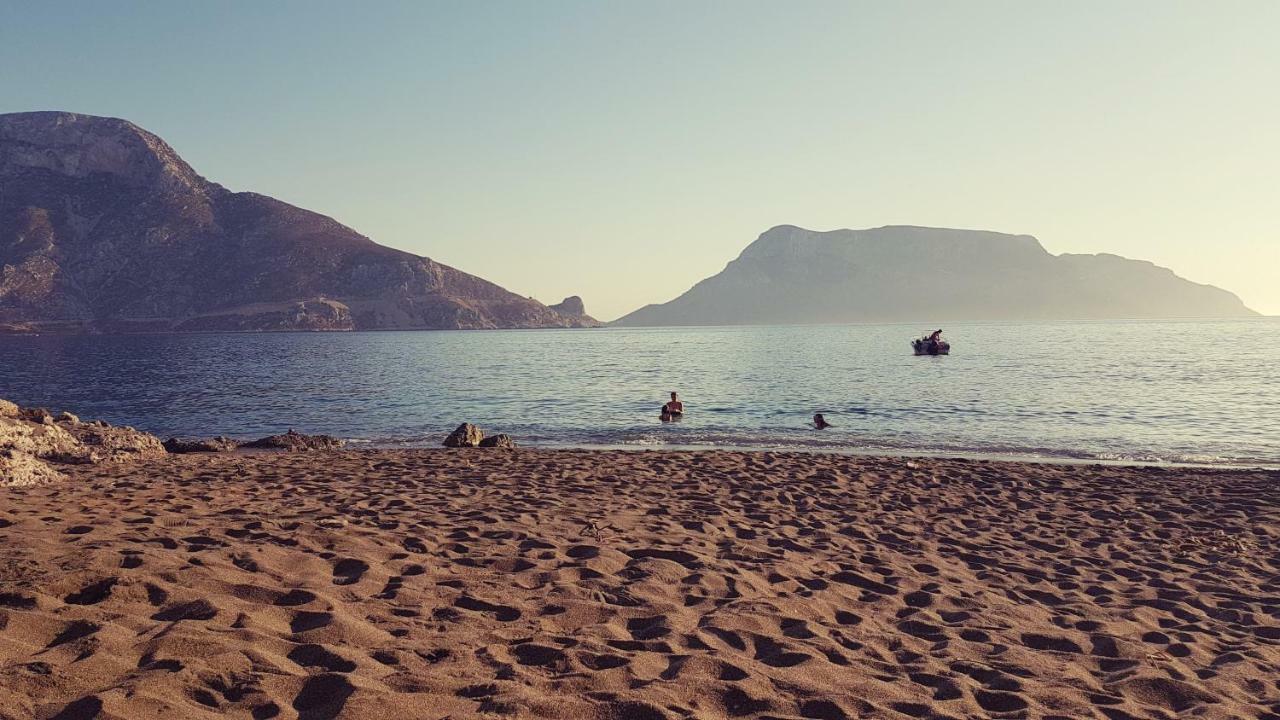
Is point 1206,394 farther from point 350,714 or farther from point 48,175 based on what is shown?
point 48,175

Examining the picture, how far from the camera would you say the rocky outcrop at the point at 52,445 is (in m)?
11.3

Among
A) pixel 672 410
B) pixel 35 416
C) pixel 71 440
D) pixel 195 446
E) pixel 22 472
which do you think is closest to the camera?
pixel 22 472

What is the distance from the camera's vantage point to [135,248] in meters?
170

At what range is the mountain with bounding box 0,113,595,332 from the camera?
156375 millimetres

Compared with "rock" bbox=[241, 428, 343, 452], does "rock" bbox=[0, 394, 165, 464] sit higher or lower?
higher

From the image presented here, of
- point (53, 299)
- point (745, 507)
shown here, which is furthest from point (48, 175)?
point (745, 507)

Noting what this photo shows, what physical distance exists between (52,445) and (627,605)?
14996 millimetres

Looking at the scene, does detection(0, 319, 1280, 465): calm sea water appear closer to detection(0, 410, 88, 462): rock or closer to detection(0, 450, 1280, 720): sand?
detection(0, 410, 88, 462): rock

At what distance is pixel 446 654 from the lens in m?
4.43

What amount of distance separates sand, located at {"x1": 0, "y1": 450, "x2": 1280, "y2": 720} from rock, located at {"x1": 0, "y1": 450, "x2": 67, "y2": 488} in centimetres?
62

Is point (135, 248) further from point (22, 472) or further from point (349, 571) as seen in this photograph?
point (349, 571)

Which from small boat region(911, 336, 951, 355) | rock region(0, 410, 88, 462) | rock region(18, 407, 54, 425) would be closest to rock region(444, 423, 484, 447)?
rock region(0, 410, 88, 462)

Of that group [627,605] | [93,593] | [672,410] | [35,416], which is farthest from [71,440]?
[672,410]

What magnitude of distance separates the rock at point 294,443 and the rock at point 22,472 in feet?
21.0
